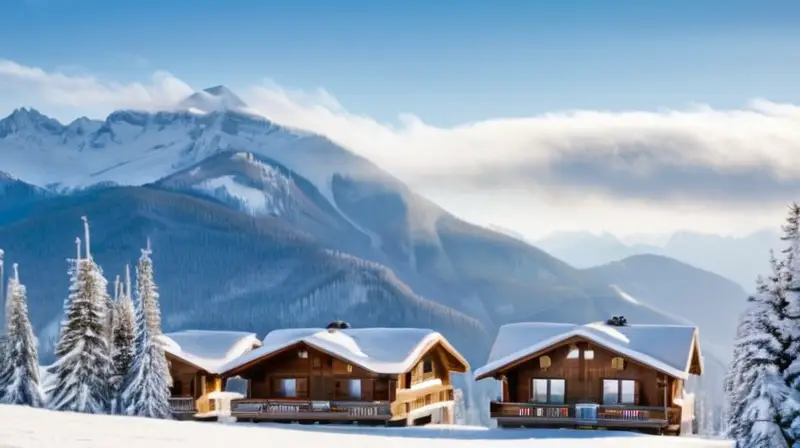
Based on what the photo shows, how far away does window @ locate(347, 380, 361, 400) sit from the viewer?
5897cm

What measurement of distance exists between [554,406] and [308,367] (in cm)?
1259

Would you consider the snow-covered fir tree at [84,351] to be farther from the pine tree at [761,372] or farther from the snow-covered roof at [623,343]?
the pine tree at [761,372]

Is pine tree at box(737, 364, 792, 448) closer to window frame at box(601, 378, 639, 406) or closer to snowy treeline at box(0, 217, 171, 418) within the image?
window frame at box(601, 378, 639, 406)

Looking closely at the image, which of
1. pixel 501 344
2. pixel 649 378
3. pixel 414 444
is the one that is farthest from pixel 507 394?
pixel 414 444

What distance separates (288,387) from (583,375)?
14.8 metres

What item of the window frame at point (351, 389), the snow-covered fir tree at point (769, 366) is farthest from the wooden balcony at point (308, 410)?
the snow-covered fir tree at point (769, 366)

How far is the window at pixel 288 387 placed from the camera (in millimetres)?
60062

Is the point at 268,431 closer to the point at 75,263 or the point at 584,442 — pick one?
the point at 584,442

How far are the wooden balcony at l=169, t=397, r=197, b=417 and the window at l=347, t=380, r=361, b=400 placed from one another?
32.8 ft

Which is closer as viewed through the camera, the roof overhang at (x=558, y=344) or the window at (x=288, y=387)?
the roof overhang at (x=558, y=344)

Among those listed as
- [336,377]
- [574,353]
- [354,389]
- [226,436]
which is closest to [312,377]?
[336,377]

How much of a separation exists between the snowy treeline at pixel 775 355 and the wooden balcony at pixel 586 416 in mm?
11770

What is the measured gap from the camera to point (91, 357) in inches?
2313

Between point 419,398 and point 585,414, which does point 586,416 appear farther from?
point 419,398
